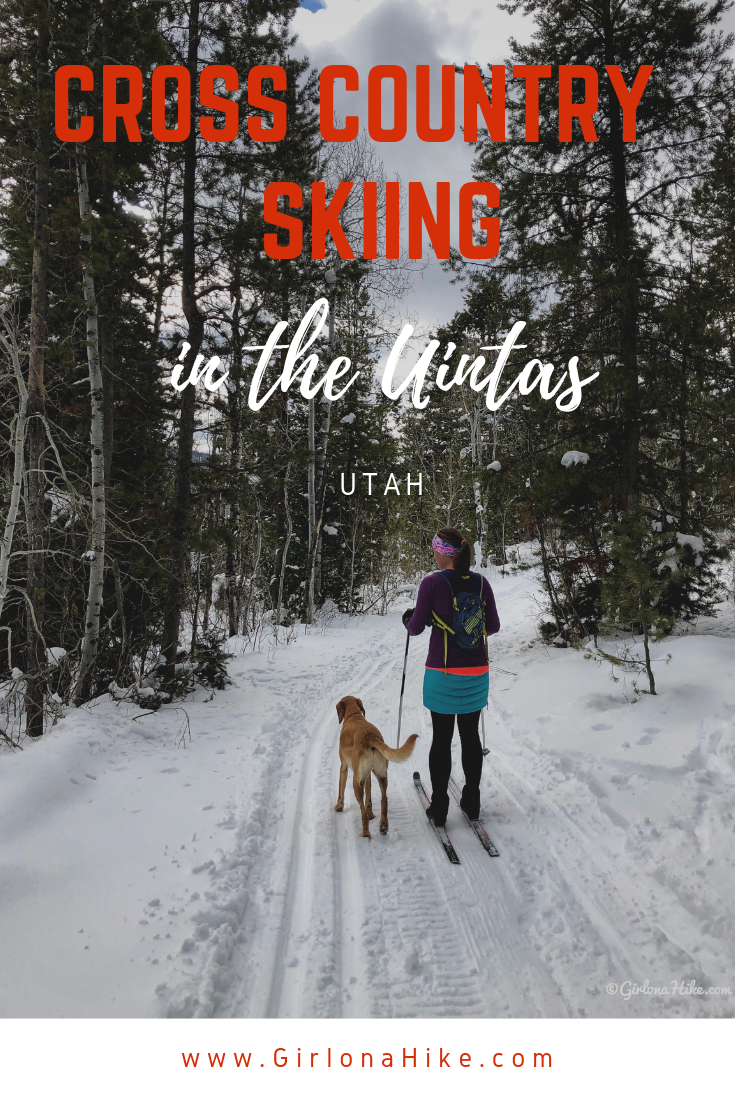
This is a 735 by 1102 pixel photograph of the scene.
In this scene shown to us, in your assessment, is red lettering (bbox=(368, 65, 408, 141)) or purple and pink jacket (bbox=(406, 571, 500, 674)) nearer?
purple and pink jacket (bbox=(406, 571, 500, 674))

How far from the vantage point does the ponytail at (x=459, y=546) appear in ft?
13.0

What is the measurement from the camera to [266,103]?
739 centimetres

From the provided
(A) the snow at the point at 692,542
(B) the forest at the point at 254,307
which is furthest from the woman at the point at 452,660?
(A) the snow at the point at 692,542

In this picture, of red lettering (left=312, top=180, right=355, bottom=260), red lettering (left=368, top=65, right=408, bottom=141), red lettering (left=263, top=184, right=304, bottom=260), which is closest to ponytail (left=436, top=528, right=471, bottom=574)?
red lettering (left=263, top=184, right=304, bottom=260)

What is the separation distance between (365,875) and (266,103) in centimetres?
986

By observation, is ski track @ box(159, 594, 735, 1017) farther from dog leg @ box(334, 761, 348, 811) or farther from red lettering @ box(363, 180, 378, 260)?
red lettering @ box(363, 180, 378, 260)

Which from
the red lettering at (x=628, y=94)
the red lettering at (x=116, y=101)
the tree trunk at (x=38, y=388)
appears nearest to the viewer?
the tree trunk at (x=38, y=388)

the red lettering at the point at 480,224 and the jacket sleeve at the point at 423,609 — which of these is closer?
the jacket sleeve at the point at 423,609

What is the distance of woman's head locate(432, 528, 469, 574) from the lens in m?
3.99

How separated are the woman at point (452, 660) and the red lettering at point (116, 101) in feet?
20.8

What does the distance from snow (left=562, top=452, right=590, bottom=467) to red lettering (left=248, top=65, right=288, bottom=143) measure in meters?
6.62

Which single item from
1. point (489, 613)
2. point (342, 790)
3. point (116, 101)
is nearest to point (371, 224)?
point (116, 101)

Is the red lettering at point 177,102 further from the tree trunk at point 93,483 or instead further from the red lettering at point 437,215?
the red lettering at point 437,215
